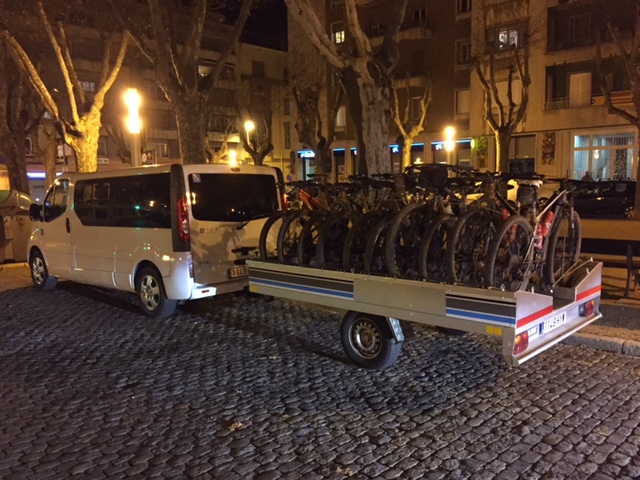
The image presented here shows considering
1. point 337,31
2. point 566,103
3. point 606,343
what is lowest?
point 606,343

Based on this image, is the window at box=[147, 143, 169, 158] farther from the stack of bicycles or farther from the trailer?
the trailer

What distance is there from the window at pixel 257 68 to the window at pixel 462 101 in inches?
939

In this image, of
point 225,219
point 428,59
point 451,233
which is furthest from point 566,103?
point 451,233

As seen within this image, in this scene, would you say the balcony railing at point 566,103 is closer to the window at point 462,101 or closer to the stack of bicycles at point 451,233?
the window at point 462,101

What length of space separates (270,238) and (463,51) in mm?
29215

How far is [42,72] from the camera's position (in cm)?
2133

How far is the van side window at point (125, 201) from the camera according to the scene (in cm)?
765

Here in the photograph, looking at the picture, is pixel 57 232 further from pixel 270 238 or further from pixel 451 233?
pixel 451 233

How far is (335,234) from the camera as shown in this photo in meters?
6.43

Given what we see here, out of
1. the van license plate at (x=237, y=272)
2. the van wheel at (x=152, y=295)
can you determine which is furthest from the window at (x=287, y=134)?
the van license plate at (x=237, y=272)

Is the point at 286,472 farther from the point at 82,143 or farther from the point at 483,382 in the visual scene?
the point at 82,143

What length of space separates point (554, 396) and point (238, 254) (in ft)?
14.9

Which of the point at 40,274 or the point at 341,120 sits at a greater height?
the point at 341,120

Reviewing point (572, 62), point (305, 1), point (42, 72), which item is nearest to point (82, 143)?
point (42, 72)
